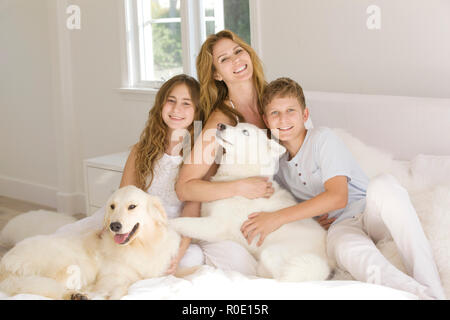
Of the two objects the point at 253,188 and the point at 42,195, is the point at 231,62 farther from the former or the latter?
the point at 42,195

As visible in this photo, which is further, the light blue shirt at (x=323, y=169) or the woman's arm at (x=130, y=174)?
the woman's arm at (x=130, y=174)

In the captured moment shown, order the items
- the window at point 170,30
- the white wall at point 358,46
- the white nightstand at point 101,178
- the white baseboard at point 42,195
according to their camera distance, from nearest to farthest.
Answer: the white wall at point 358,46
the white nightstand at point 101,178
the window at point 170,30
the white baseboard at point 42,195

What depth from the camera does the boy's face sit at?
6.61 feet

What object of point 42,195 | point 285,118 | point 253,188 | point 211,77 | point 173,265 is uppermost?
point 211,77

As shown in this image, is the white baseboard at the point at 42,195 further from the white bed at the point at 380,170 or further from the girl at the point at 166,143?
the white bed at the point at 380,170

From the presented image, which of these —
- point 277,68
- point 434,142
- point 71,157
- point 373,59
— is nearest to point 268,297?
point 434,142

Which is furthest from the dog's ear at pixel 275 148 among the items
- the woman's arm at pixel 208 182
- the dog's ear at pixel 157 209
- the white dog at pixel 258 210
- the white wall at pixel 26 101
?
the white wall at pixel 26 101

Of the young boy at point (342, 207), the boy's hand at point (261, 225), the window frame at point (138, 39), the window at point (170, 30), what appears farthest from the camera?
the window frame at point (138, 39)

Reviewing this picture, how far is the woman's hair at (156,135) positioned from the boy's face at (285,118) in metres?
0.37

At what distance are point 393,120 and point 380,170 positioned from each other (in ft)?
0.90

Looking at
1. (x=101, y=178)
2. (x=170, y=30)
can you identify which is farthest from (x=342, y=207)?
(x=170, y=30)

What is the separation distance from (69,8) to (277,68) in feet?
6.58

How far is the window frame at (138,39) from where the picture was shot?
11.6ft

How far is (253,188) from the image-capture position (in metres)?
1.89
